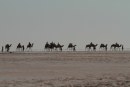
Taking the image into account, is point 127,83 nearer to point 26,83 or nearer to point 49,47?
point 26,83

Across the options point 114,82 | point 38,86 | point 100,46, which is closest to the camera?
point 38,86

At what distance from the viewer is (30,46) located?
100625 millimetres

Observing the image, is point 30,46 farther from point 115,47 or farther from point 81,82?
point 81,82

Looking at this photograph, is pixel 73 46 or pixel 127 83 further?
pixel 73 46

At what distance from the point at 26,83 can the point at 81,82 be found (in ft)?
7.67

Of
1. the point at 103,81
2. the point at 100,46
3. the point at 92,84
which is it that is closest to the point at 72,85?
the point at 92,84

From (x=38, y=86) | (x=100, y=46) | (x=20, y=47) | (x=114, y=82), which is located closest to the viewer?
(x=38, y=86)

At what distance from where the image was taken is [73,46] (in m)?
106

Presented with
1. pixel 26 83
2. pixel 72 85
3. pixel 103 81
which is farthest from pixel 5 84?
pixel 103 81

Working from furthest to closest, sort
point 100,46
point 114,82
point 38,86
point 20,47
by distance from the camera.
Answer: point 100,46 < point 20,47 < point 114,82 < point 38,86

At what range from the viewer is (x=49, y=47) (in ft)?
339

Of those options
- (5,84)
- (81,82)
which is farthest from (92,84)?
(5,84)

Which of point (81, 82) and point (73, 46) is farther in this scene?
point (73, 46)

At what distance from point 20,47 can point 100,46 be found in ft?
78.0
